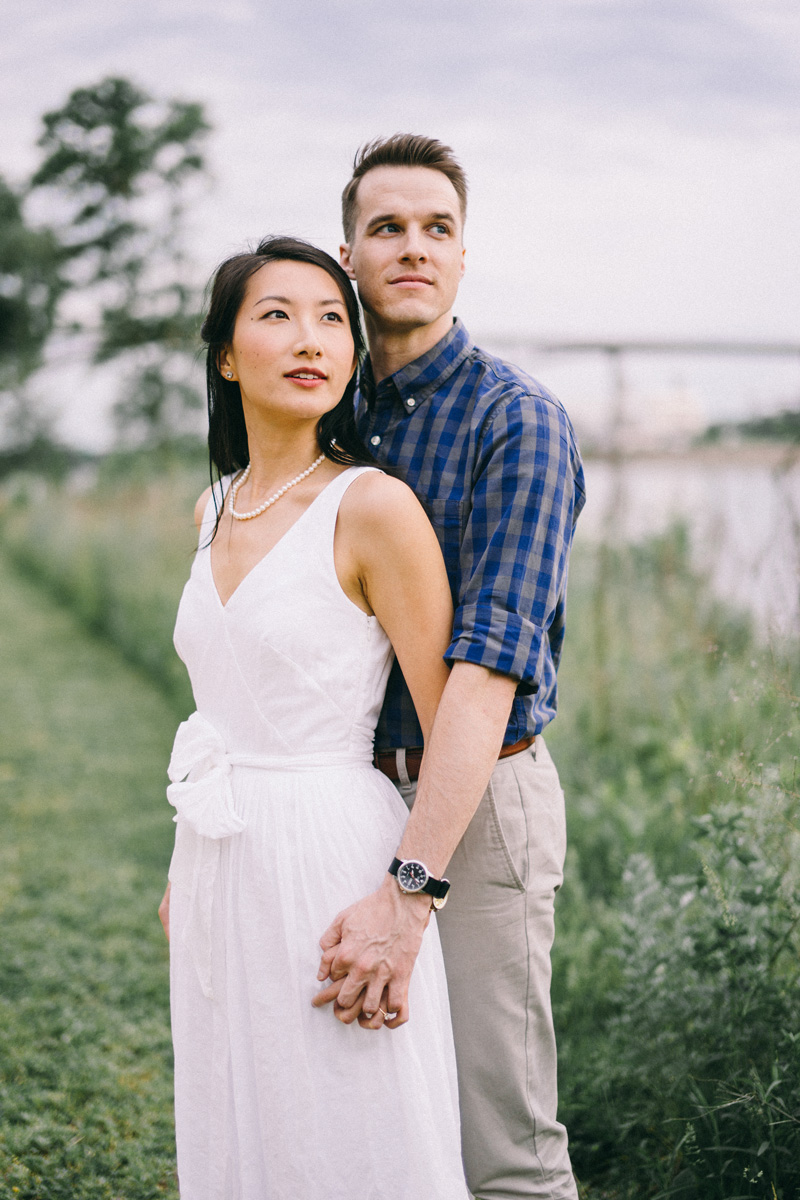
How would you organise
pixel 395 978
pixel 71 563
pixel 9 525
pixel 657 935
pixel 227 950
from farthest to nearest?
1. pixel 9 525
2. pixel 71 563
3. pixel 657 935
4. pixel 227 950
5. pixel 395 978

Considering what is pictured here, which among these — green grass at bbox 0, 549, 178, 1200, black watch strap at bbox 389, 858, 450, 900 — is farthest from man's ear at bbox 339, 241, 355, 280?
green grass at bbox 0, 549, 178, 1200

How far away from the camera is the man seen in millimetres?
1585

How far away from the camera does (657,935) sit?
2600 millimetres

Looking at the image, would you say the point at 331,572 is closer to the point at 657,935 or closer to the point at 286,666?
the point at 286,666

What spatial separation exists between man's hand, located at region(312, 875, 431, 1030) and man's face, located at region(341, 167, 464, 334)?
1109 mm

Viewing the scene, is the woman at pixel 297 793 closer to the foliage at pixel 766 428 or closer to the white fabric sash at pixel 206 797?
the white fabric sash at pixel 206 797

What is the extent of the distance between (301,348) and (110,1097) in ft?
7.36

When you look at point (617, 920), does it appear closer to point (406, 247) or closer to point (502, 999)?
point (502, 999)

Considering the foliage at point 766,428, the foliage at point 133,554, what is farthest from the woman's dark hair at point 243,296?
the foliage at point 133,554

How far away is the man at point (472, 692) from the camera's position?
5.20ft

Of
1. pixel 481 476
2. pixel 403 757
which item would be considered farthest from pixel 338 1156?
pixel 481 476

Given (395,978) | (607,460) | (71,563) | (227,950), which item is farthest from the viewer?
(71,563)

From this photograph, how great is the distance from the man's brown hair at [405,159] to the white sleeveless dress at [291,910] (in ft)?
2.41

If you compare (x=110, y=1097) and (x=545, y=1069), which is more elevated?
(x=545, y=1069)
